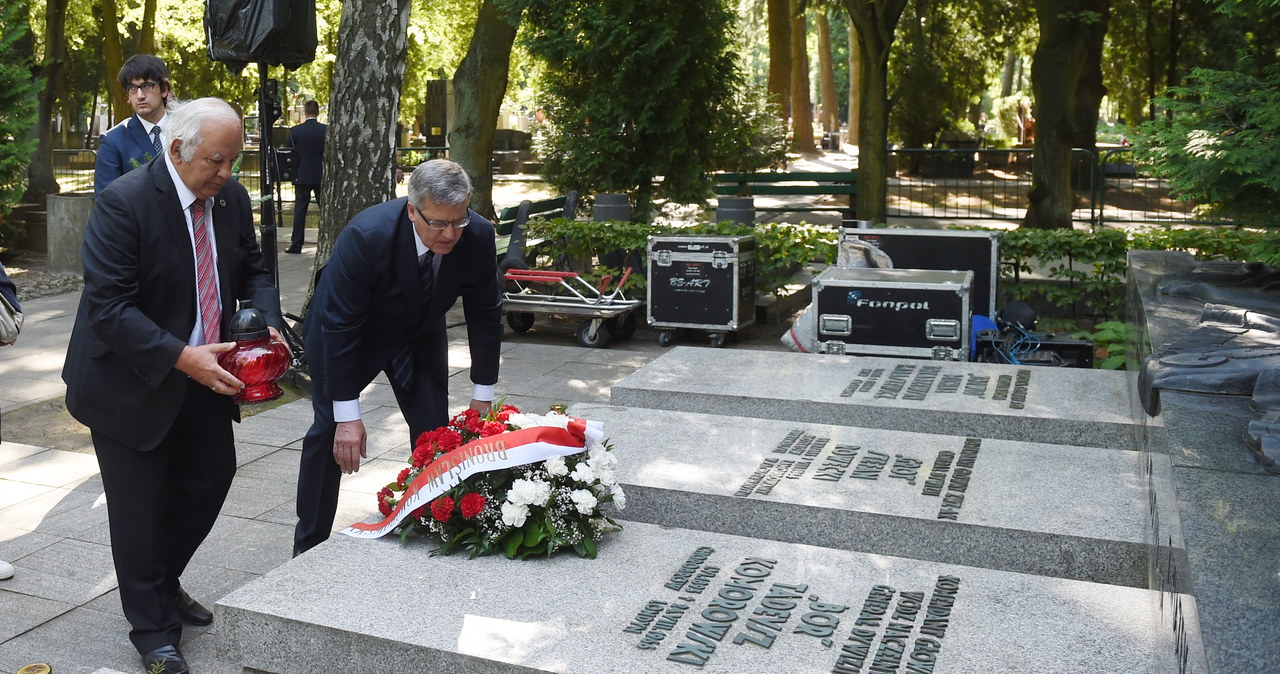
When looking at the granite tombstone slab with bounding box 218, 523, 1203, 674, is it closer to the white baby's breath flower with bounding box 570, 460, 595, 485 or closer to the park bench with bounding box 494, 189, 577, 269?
the white baby's breath flower with bounding box 570, 460, 595, 485

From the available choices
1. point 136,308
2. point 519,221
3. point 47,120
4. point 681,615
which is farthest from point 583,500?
point 47,120

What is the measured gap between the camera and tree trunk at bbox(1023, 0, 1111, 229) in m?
17.5

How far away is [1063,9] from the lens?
1781cm

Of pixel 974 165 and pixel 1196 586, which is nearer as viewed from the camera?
pixel 1196 586

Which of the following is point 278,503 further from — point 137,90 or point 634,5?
point 634,5

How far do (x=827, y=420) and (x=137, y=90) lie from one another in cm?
413

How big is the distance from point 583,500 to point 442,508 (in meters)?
0.50

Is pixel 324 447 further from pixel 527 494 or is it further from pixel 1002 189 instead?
pixel 1002 189

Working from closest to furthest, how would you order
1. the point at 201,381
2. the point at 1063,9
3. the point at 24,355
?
the point at 201,381, the point at 24,355, the point at 1063,9

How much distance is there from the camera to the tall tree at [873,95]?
15.5 metres

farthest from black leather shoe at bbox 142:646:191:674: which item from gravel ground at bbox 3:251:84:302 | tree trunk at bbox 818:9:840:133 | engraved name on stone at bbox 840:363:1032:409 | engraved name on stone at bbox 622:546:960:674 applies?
tree trunk at bbox 818:9:840:133

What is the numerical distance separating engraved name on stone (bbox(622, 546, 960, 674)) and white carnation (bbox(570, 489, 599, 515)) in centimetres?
40

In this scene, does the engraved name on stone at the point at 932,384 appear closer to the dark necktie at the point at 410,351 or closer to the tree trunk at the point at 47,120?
the dark necktie at the point at 410,351

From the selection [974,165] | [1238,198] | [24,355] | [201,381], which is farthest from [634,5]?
[974,165]
